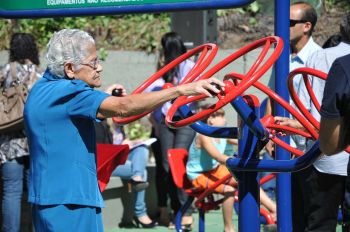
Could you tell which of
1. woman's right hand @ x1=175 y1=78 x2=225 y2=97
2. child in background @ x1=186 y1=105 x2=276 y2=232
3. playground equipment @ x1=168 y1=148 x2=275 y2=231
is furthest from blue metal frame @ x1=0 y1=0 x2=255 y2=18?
child in background @ x1=186 y1=105 x2=276 y2=232

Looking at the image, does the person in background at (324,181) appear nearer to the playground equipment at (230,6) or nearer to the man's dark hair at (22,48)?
the playground equipment at (230,6)

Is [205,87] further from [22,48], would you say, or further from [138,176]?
[138,176]

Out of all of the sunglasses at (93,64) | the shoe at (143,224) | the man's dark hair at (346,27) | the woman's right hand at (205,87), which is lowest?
the shoe at (143,224)

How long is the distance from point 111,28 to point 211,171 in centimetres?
446

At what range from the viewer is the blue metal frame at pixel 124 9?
463 centimetres

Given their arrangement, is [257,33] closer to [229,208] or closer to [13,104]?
[229,208]

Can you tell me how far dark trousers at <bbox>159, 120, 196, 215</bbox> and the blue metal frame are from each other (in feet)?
11.9

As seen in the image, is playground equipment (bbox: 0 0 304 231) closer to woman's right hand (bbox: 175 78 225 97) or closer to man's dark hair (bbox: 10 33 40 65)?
woman's right hand (bbox: 175 78 225 97)

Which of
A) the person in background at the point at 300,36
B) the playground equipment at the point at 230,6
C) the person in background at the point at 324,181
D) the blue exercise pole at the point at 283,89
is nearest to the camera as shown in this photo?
the playground equipment at the point at 230,6

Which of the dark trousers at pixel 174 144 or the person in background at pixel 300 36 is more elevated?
the person in background at pixel 300 36

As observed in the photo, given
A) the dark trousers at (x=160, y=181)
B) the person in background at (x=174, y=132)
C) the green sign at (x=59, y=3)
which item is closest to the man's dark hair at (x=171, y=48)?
the person in background at (x=174, y=132)

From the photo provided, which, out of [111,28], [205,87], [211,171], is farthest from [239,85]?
[111,28]

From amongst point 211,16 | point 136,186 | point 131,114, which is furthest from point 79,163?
point 211,16

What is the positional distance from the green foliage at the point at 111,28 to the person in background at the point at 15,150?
3690mm
